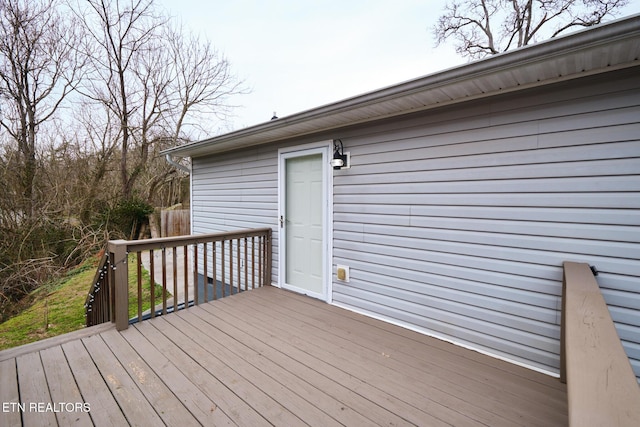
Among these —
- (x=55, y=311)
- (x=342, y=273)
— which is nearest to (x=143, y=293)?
(x=55, y=311)

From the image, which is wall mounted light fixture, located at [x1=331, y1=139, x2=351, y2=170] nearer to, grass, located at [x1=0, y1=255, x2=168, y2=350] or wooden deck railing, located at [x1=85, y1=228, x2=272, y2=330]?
wooden deck railing, located at [x1=85, y1=228, x2=272, y2=330]

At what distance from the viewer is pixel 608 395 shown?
0.73m

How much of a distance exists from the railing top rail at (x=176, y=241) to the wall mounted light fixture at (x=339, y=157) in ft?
4.95

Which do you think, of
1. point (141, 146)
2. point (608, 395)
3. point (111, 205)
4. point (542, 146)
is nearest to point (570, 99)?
point (542, 146)

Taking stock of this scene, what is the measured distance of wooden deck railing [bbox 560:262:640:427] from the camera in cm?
68

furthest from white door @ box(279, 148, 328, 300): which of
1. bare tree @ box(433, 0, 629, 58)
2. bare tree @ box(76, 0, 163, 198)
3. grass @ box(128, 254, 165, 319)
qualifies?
bare tree @ box(76, 0, 163, 198)

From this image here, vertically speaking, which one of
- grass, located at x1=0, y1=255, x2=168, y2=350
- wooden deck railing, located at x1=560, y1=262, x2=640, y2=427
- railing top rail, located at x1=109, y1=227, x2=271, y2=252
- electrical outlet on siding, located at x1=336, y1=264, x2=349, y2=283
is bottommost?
grass, located at x1=0, y1=255, x2=168, y2=350

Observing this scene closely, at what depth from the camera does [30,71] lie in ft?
23.4

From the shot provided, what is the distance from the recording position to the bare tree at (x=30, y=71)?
257 inches

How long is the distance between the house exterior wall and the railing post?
2158 mm

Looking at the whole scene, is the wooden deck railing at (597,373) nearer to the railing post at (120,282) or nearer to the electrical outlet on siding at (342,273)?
the electrical outlet on siding at (342,273)

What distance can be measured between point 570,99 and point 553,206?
759 mm

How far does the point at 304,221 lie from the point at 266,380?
7.02 feet

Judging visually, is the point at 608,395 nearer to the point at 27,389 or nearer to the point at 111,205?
the point at 27,389
